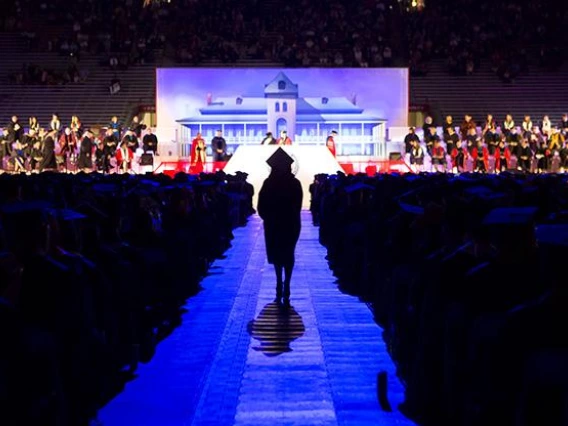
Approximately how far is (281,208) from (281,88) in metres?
29.9

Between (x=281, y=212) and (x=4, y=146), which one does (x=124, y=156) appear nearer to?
(x=4, y=146)

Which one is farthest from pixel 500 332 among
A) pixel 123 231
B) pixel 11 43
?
pixel 11 43

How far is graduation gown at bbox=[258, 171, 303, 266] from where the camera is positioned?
37.8 ft

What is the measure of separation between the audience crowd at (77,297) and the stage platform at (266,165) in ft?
64.0

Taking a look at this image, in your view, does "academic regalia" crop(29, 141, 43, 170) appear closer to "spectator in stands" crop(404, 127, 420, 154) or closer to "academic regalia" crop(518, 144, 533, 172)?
"spectator in stands" crop(404, 127, 420, 154)

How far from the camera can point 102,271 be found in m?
6.66

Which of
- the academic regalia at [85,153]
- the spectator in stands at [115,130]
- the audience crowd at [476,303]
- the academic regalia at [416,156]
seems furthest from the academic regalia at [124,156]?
the audience crowd at [476,303]

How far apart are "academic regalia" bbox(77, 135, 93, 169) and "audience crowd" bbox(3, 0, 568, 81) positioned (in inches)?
347

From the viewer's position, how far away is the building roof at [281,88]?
4081 centimetres

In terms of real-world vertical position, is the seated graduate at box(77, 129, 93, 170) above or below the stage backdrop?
below

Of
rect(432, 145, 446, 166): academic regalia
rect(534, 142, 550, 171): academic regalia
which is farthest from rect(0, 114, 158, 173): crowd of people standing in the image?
rect(534, 142, 550, 171): academic regalia

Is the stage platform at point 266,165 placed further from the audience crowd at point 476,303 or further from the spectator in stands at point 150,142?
the audience crowd at point 476,303

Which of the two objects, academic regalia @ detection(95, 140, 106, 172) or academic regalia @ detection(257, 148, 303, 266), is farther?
academic regalia @ detection(95, 140, 106, 172)

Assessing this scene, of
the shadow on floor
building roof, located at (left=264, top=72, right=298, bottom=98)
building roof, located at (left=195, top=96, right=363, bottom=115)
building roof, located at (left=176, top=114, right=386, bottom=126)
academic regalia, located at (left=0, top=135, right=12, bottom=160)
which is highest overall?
building roof, located at (left=264, top=72, right=298, bottom=98)
